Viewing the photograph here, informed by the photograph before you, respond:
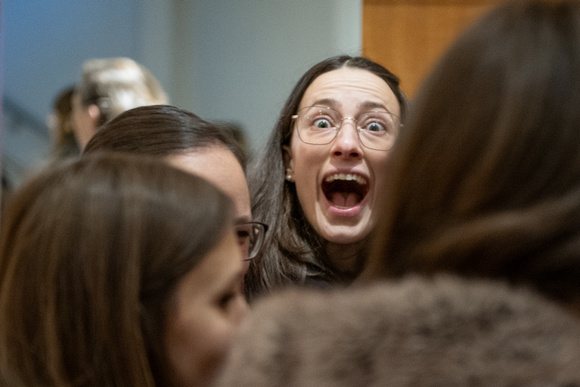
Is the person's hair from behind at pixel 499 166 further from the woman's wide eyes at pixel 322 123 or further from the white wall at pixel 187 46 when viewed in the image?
the white wall at pixel 187 46

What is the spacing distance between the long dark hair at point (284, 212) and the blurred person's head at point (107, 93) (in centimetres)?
68

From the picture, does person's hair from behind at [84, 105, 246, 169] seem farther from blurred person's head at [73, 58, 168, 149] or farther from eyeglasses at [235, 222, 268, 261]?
blurred person's head at [73, 58, 168, 149]

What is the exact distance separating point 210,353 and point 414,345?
1.21 feet

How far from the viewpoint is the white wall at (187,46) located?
4477 mm

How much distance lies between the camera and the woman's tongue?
1.96 m

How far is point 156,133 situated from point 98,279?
0.55m

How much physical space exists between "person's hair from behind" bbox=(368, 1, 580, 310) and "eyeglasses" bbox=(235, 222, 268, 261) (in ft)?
2.08

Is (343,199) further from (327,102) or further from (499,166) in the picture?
(499,166)

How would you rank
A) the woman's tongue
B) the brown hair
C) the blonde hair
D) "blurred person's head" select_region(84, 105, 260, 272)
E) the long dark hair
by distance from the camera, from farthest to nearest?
1. the blonde hair
2. the woman's tongue
3. the long dark hair
4. "blurred person's head" select_region(84, 105, 260, 272)
5. the brown hair

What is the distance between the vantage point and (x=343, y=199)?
197cm

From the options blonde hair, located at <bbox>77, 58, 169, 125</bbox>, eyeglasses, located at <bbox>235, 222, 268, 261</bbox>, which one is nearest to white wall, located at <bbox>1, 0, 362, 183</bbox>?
blonde hair, located at <bbox>77, 58, 169, 125</bbox>

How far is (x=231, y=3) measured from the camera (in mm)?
4840

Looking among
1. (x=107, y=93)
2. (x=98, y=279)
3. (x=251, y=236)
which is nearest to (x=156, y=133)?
(x=251, y=236)

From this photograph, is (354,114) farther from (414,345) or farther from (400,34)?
(414,345)
